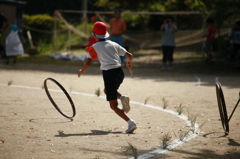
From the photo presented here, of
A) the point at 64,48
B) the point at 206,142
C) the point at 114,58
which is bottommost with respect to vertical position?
the point at 64,48

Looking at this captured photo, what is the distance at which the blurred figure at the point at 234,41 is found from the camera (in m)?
17.9

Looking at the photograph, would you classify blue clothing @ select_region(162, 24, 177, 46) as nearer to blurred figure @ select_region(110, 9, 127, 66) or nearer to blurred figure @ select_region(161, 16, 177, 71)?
blurred figure @ select_region(161, 16, 177, 71)

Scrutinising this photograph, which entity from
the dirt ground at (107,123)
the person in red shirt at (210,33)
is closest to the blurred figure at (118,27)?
the person in red shirt at (210,33)

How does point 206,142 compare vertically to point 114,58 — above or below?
below

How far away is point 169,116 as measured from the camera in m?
8.34

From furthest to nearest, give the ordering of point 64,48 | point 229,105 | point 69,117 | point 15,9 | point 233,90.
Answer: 1. point 64,48
2. point 15,9
3. point 233,90
4. point 229,105
5. point 69,117

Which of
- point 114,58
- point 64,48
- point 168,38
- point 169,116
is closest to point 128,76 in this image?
point 168,38

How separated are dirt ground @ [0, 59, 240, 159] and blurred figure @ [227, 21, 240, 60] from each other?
4.69 m

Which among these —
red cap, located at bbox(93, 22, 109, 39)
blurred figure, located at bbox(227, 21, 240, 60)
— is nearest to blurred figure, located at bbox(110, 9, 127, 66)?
blurred figure, located at bbox(227, 21, 240, 60)

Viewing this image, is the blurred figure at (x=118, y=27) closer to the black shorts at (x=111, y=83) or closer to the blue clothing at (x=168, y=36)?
the blue clothing at (x=168, y=36)

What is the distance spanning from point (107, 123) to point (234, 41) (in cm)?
1183

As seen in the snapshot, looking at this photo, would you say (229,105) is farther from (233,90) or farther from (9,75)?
(9,75)

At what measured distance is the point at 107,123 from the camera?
767 centimetres

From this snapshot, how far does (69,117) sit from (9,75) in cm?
729
